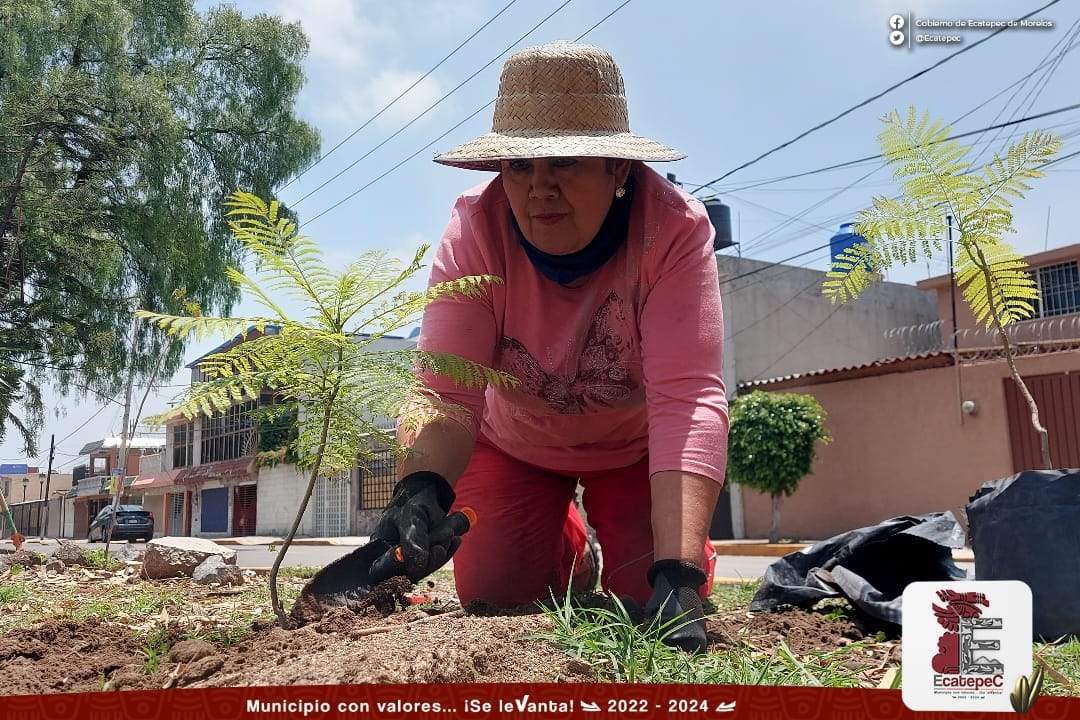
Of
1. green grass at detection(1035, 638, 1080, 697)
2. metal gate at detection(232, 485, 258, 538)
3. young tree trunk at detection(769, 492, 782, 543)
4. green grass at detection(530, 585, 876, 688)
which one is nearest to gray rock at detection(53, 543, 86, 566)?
green grass at detection(530, 585, 876, 688)

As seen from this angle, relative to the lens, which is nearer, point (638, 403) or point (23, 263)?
point (638, 403)

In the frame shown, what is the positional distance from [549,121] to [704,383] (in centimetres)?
80

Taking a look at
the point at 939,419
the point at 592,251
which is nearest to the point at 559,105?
the point at 592,251

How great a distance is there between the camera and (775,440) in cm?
1345

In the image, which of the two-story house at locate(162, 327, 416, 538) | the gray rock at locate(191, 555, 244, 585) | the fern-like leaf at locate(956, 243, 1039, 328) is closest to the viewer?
the fern-like leaf at locate(956, 243, 1039, 328)

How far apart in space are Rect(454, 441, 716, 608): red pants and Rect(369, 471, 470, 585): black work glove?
916mm

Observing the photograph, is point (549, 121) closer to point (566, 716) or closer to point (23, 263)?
point (566, 716)

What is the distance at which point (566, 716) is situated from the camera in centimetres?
122

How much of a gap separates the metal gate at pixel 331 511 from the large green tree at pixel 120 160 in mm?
10014

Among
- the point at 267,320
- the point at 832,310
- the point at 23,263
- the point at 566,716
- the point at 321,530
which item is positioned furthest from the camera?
the point at 321,530

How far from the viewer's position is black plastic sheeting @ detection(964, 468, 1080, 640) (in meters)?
2.43

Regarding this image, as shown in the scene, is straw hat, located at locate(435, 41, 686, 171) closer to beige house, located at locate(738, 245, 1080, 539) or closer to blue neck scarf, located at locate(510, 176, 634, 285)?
blue neck scarf, located at locate(510, 176, 634, 285)

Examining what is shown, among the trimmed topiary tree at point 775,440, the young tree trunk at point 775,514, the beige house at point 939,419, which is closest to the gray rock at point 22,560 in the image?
the trimmed topiary tree at point 775,440

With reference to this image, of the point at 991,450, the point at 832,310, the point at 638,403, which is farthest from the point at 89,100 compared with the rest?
the point at 832,310
